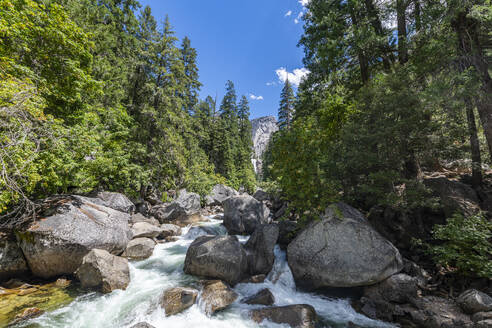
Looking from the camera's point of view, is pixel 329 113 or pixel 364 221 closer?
pixel 364 221

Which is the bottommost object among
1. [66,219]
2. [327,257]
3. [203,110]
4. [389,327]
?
[389,327]

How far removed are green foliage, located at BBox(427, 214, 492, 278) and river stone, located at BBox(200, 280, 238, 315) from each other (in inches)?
246

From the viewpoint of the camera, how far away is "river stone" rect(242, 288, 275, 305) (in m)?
5.46

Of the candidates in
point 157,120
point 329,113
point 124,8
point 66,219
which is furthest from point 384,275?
point 124,8

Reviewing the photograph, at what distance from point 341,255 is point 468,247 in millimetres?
3271

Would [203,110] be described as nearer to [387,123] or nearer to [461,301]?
[387,123]

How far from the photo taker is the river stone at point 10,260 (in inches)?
221

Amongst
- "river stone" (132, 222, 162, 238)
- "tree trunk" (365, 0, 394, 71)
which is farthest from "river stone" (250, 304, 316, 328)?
"tree trunk" (365, 0, 394, 71)

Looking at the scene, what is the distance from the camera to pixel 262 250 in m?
7.11

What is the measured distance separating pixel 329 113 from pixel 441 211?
217 inches

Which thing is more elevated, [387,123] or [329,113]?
[329,113]

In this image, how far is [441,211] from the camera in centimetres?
682

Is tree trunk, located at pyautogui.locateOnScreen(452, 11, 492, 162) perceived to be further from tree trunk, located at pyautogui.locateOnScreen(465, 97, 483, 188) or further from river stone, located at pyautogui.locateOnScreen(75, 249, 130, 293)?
river stone, located at pyautogui.locateOnScreen(75, 249, 130, 293)

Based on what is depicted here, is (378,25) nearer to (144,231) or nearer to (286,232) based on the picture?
(286,232)
